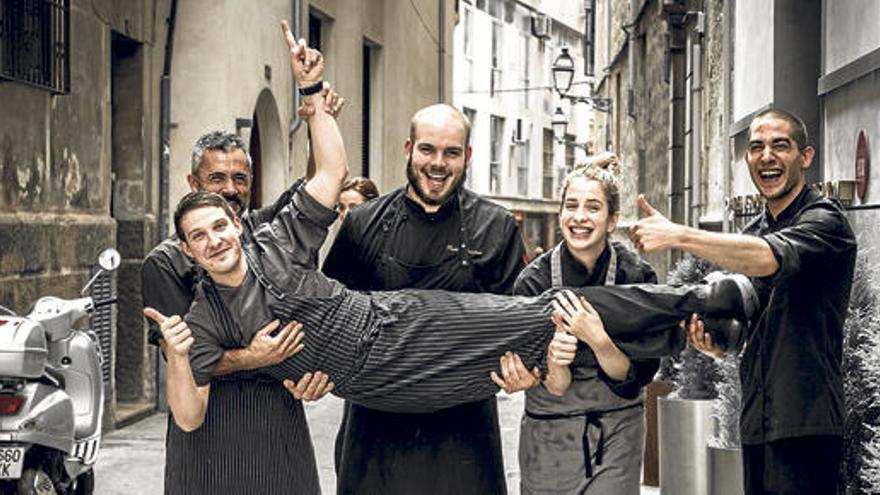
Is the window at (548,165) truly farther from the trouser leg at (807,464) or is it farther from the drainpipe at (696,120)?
the trouser leg at (807,464)

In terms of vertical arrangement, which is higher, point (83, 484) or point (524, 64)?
point (524, 64)

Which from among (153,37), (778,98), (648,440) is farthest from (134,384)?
(778,98)

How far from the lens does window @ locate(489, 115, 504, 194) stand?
4191 centimetres

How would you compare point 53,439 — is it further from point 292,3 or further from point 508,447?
point 292,3

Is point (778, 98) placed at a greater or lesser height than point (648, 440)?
greater

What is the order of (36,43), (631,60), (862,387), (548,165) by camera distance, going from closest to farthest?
(862,387), (36,43), (631,60), (548,165)

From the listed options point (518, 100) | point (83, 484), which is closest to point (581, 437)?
point (83, 484)

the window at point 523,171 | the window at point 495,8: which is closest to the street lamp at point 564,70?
the window at point 495,8

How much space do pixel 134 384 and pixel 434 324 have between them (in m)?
7.67

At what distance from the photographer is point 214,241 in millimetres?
4016

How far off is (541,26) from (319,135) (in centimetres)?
4217

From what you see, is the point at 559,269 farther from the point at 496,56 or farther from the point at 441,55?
the point at 496,56

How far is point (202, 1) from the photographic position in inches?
485

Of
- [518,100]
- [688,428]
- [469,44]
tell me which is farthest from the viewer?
[518,100]
